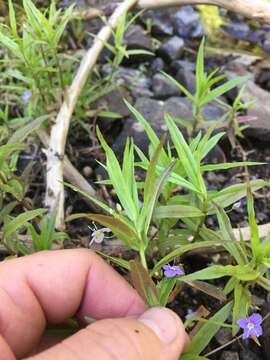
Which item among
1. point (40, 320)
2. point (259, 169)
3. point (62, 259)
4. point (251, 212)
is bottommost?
point (259, 169)

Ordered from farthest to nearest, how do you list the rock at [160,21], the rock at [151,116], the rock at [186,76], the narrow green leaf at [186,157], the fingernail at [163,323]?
the rock at [160,21] < the rock at [186,76] < the rock at [151,116] < the narrow green leaf at [186,157] < the fingernail at [163,323]

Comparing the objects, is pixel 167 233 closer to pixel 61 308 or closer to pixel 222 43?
pixel 61 308

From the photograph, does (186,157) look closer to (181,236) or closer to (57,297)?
(181,236)

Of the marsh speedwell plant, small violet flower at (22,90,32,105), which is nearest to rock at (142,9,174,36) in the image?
small violet flower at (22,90,32,105)

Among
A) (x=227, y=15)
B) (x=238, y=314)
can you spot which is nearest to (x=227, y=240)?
(x=238, y=314)

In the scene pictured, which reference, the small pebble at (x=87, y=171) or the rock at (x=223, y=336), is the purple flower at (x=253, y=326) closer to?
the rock at (x=223, y=336)

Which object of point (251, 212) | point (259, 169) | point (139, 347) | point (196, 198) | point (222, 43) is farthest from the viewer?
point (222, 43)

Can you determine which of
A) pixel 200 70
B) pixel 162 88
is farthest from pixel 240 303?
pixel 162 88

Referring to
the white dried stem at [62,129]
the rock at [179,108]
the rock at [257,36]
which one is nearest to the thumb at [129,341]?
the white dried stem at [62,129]
